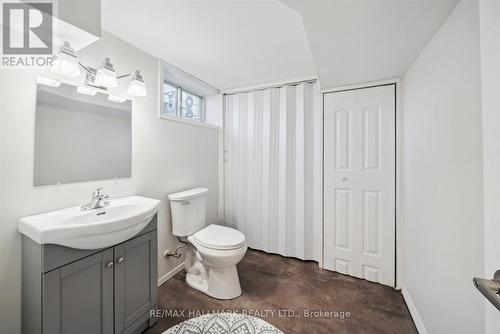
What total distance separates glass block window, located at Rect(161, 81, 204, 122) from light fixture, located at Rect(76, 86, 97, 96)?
55cm

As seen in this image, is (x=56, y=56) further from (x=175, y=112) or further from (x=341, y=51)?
(x=341, y=51)

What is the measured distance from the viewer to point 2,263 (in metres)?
1.00

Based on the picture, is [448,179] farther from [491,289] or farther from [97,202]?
[97,202]

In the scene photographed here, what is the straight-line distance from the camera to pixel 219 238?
68.5 inches

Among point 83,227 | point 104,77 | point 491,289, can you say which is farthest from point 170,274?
point 491,289

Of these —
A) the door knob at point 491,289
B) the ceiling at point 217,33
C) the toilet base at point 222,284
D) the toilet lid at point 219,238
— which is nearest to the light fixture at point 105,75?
the ceiling at point 217,33

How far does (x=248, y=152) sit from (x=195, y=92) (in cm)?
102

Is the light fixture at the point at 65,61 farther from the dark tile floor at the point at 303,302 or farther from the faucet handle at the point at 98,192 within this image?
the dark tile floor at the point at 303,302

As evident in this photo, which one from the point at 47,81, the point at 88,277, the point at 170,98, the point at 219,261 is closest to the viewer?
the point at 88,277

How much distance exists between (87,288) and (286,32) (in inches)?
78.4

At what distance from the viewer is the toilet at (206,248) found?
1.63m

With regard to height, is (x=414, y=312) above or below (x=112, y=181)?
below

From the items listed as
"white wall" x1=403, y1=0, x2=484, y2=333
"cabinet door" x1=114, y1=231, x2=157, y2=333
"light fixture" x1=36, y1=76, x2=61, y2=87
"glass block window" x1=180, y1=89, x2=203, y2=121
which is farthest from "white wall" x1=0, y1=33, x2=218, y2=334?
"white wall" x1=403, y1=0, x2=484, y2=333

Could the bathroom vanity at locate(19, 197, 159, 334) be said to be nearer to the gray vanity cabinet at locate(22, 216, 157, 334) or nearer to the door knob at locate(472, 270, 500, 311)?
the gray vanity cabinet at locate(22, 216, 157, 334)
